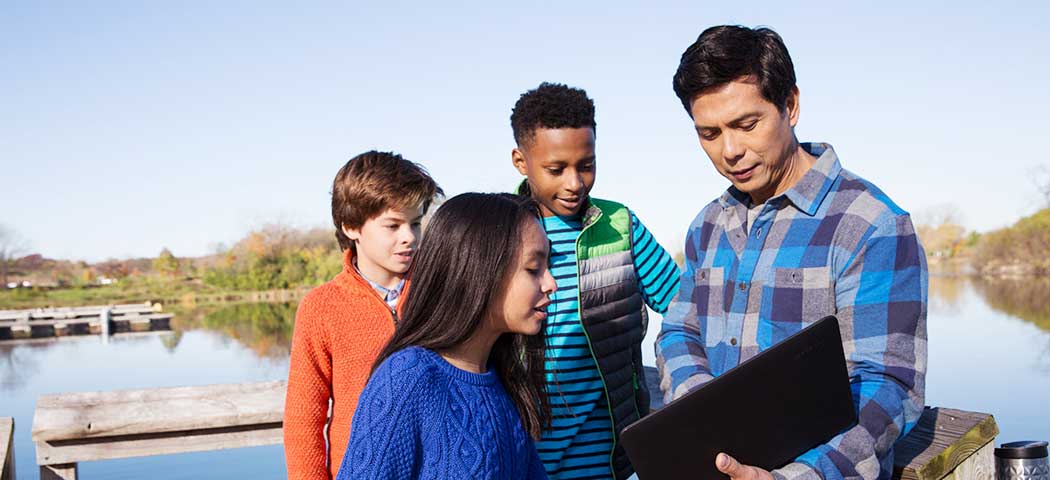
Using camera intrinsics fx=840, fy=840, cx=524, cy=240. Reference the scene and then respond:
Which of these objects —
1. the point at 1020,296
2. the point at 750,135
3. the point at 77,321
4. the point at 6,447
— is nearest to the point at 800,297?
the point at 750,135

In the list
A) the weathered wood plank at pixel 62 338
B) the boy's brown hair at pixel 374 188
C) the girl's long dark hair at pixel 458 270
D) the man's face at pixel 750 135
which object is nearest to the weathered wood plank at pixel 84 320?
the weathered wood plank at pixel 62 338

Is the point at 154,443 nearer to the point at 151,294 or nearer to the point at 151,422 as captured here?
the point at 151,422

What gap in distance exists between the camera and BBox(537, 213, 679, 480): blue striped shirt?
7.42 ft

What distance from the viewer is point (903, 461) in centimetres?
136

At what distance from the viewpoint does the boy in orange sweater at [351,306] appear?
2.18 metres

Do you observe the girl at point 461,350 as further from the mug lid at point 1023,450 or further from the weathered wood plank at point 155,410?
the weathered wood plank at point 155,410

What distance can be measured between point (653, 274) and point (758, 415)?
3.78 ft

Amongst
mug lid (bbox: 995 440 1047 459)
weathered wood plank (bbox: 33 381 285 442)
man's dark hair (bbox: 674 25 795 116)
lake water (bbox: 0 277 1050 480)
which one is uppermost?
man's dark hair (bbox: 674 25 795 116)

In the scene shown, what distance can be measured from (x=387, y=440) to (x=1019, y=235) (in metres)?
36.0

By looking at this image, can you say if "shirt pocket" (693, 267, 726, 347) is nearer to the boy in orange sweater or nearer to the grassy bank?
the boy in orange sweater

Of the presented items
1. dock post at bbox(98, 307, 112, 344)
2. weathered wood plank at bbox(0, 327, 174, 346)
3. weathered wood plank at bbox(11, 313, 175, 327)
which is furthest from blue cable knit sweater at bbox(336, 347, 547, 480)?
weathered wood plank at bbox(11, 313, 175, 327)

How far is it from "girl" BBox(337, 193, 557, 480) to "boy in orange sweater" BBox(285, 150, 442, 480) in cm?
53

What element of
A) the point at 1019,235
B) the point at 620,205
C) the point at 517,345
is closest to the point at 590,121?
the point at 620,205

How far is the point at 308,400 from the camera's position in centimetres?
218
